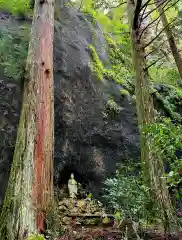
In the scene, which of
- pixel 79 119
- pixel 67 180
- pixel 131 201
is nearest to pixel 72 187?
pixel 67 180

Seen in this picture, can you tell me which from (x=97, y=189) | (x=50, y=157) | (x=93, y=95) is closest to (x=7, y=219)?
(x=50, y=157)

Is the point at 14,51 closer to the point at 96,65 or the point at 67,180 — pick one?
the point at 96,65

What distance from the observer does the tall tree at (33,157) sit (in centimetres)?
331

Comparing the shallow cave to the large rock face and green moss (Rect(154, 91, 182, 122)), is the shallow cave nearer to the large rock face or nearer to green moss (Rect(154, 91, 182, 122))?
the large rock face

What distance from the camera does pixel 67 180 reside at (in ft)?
21.1

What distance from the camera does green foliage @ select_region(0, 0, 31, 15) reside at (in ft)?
24.9

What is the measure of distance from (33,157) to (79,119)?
344cm

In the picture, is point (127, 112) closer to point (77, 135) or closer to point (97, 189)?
point (77, 135)

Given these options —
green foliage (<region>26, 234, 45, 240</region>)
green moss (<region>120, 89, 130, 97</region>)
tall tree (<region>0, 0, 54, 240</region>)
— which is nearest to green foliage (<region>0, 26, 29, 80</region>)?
tall tree (<region>0, 0, 54, 240</region>)

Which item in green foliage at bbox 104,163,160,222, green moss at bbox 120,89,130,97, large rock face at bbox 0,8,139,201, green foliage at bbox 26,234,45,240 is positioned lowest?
green foliage at bbox 26,234,45,240

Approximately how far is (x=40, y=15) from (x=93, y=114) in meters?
2.87

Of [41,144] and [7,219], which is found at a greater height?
A: [41,144]

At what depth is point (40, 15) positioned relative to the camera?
589cm

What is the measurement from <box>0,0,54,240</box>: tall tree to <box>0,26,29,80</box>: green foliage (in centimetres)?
117
